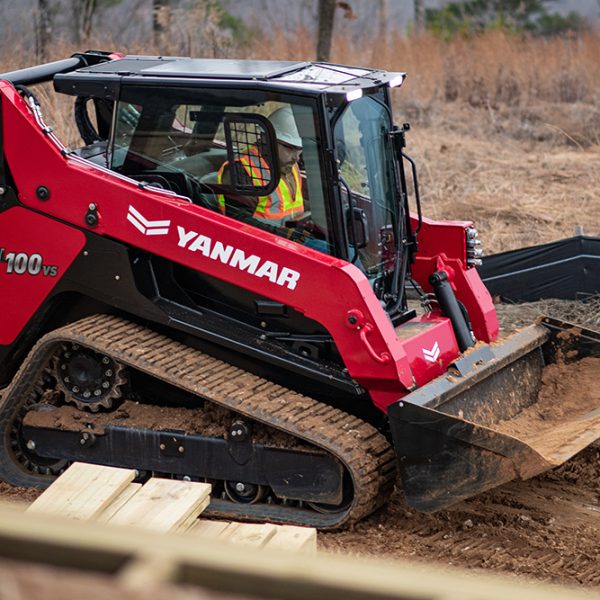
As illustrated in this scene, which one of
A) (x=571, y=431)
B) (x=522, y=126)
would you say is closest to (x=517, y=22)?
(x=522, y=126)

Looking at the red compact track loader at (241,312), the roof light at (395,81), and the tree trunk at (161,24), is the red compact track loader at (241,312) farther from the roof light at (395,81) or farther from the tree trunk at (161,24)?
the tree trunk at (161,24)

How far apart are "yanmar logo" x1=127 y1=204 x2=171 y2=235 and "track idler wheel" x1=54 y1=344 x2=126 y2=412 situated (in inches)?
27.3

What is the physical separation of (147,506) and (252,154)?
2.20m

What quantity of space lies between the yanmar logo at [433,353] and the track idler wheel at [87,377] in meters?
1.57

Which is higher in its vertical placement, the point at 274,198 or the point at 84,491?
the point at 274,198

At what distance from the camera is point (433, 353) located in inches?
234

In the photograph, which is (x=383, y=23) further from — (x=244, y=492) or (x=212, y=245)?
(x=244, y=492)

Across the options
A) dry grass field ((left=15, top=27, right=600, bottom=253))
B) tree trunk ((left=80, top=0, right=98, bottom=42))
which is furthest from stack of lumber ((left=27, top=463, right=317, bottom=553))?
tree trunk ((left=80, top=0, right=98, bottom=42))

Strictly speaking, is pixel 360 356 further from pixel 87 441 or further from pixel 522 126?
pixel 522 126

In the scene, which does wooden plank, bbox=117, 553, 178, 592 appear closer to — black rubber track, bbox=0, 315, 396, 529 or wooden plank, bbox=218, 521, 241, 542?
wooden plank, bbox=218, 521, 241, 542

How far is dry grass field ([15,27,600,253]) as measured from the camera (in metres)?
11.7

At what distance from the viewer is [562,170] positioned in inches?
538

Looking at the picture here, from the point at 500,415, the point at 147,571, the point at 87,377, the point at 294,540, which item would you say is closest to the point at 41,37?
the point at 87,377

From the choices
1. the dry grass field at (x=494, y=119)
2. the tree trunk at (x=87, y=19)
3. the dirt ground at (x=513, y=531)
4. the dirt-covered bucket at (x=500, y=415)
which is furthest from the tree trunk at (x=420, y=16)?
the dirt ground at (x=513, y=531)
